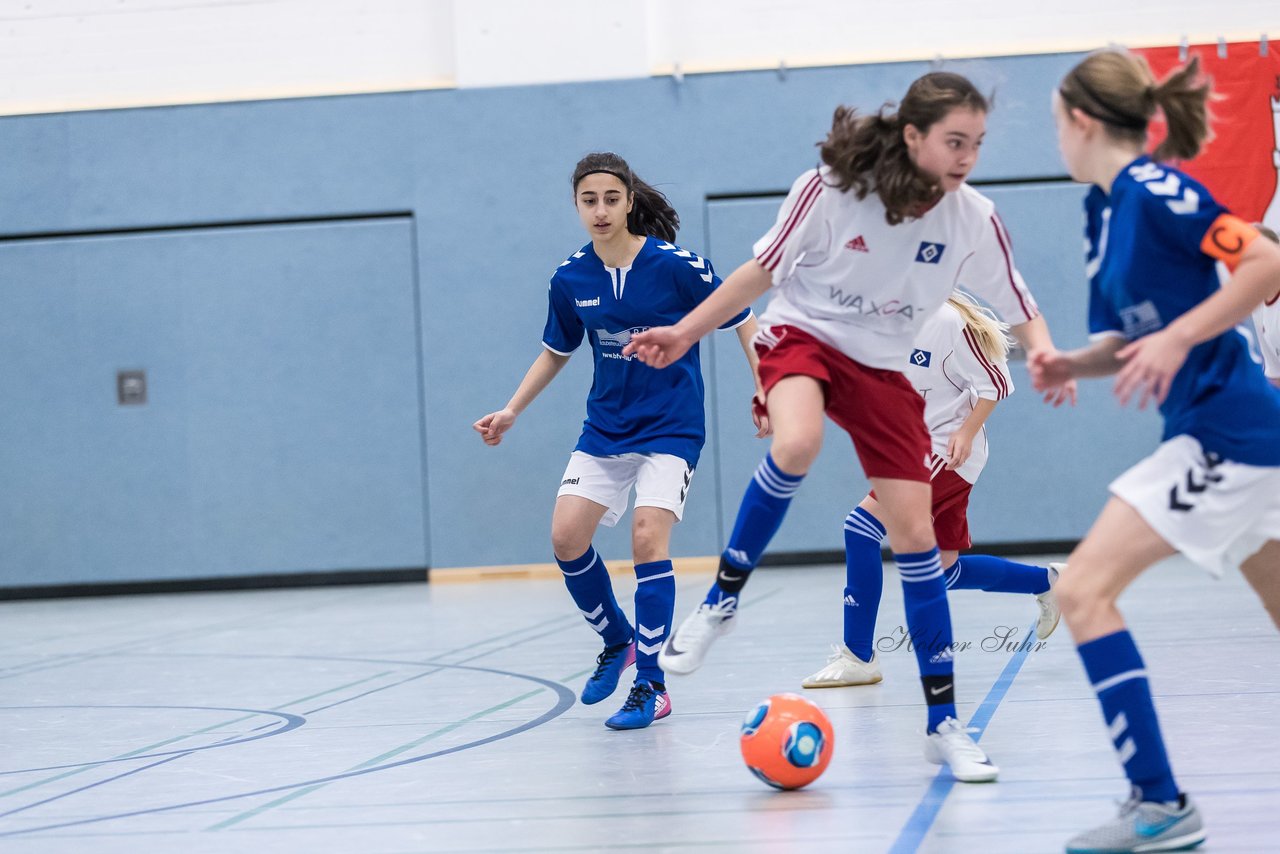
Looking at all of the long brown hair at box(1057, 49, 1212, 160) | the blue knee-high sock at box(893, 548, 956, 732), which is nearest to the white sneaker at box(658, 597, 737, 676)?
the blue knee-high sock at box(893, 548, 956, 732)

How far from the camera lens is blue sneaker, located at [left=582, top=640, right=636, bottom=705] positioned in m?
4.61

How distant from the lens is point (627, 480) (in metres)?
4.71

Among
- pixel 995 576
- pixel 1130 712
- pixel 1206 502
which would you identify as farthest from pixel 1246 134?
pixel 1130 712

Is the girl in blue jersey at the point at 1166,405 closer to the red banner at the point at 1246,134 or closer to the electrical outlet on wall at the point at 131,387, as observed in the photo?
the red banner at the point at 1246,134

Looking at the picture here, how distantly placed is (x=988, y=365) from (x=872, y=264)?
1761 mm

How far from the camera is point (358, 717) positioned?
4.70m

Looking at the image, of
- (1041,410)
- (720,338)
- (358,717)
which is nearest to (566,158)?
(720,338)

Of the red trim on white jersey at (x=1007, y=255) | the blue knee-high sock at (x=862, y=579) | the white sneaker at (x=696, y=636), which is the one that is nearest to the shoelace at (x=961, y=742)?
the white sneaker at (x=696, y=636)

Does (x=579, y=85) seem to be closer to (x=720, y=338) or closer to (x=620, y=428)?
(x=720, y=338)

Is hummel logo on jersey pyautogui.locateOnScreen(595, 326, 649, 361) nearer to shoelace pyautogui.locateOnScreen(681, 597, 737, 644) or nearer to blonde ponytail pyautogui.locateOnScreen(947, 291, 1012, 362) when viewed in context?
blonde ponytail pyautogui.locateOnScreen(947, 291, 1012, 362)

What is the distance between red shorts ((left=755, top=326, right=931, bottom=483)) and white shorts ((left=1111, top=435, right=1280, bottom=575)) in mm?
943

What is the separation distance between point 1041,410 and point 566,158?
4.38 m

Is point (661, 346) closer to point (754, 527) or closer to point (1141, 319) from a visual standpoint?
point (754, 527)

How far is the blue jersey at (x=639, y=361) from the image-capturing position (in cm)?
461
